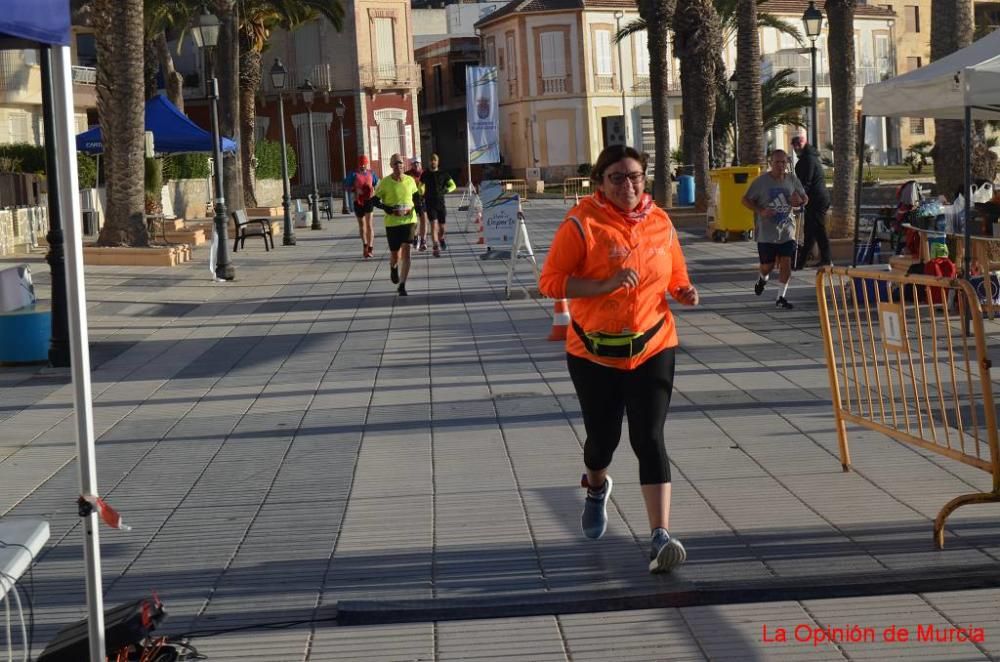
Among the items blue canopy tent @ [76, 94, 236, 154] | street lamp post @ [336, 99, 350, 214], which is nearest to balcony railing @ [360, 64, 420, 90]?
street lamp post @ [336, 99, 350, 214]

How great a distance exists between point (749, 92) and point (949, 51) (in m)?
8.23

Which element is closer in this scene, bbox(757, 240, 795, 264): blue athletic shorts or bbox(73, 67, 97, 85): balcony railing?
bbox(757, 240, 795, 264): blue athletic shorts

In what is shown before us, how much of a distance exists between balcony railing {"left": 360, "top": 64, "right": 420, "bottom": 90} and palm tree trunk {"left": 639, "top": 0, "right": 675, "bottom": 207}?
27918 millimetres

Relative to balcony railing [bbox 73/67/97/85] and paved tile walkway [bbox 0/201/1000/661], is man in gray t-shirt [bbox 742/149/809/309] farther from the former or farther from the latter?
balcony railing [bbox 73/67/97/85]

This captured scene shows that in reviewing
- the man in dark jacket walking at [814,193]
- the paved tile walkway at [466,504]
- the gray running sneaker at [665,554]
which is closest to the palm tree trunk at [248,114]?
the man in dark jacket walking at [814,193]

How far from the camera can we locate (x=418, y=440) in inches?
351

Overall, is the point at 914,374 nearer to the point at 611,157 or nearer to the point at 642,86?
the point at 611,157

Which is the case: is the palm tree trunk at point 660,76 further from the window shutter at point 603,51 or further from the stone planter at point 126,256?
the window shutter at point 603,51

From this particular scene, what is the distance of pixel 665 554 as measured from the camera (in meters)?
5.58

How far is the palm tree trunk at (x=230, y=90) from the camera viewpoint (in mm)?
36844

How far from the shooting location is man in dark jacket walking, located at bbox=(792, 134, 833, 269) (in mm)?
18266

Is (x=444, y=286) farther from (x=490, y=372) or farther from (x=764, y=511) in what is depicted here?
(x=764, y=511)

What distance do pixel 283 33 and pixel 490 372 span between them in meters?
54.9

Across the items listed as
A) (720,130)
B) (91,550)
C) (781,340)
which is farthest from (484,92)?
(91,550)
